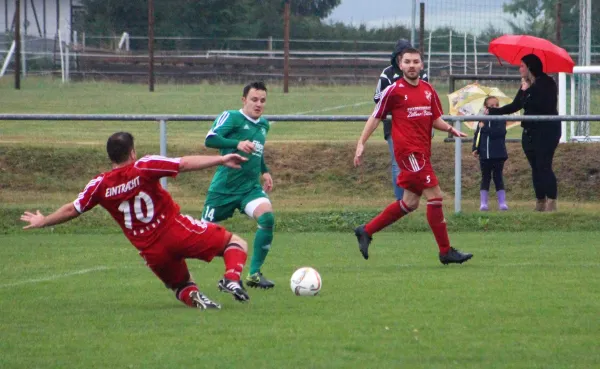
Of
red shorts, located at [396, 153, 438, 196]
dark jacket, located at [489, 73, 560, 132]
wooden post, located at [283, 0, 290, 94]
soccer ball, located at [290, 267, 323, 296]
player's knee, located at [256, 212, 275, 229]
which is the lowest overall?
soccer ball, located at [290, 267, 323, 296]

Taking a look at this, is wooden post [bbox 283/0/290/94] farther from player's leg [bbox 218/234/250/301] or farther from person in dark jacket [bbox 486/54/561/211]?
player's leg [bbox 218/234/250/301]

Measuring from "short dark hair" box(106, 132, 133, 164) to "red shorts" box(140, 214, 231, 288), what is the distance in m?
0.58

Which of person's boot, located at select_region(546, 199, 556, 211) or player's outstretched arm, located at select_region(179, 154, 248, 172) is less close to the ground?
player's outstretched arm, located at select_region(179, 154, 248, 172)

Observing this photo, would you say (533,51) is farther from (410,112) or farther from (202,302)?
(202,302)

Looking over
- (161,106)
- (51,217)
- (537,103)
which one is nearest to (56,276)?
(51,217)

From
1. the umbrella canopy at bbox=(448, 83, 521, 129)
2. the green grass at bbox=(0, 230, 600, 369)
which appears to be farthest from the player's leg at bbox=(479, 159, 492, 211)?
the green grass at bbox=(0, 230, 600, 369)

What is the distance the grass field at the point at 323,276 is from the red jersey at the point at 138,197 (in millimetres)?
580

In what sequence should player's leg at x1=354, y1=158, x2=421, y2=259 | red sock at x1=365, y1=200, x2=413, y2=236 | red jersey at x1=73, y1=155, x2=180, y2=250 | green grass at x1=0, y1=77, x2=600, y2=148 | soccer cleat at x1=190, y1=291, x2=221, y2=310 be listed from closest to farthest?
red jersey at x1=73, y1=155, x2=180, y2=250 < soccer cleat at x1=190, y1=291, x2=221, y2=310 < player's leg at x1=354, y1=158, x2=421, y2=259 < red sock at x1=365, y1=200, x2=413, y2=236 < green grass at x1=0, y1=77, x2=600, y2=148

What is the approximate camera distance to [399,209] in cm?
1036

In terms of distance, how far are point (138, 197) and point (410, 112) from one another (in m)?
3.50

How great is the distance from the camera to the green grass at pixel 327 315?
5.93 meters

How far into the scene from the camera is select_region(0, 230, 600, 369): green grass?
19.4 ft

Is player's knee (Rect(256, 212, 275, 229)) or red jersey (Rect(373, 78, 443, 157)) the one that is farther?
red jersey (Rect(373, 78, 443, 157))

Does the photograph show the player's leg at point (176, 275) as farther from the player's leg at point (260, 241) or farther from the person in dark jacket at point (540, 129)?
the person in dark jacket at point (540, 129)
